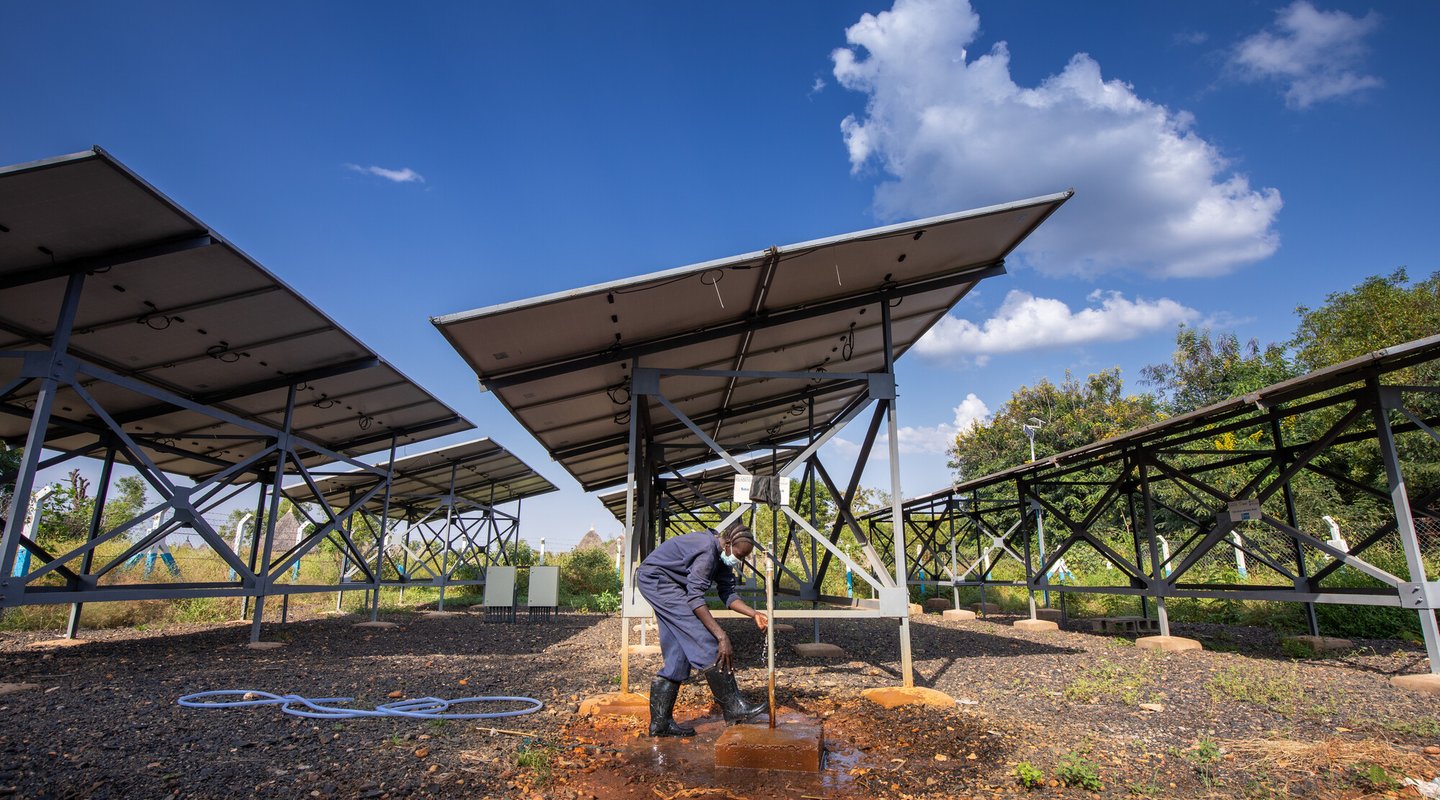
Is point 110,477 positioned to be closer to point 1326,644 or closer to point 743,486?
point 743,486

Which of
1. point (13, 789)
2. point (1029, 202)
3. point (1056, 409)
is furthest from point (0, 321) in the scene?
point (1056, 409)

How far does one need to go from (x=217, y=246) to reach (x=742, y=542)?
5055mm

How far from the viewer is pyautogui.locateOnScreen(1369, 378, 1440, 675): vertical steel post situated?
5.91m

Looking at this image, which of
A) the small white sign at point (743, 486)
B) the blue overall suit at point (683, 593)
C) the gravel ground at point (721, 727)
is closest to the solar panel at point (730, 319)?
the small white sign at point (743, 486)

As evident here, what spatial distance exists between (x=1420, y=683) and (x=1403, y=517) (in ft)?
4.60

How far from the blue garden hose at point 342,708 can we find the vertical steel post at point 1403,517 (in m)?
7.57

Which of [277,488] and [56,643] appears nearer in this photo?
[56,643]

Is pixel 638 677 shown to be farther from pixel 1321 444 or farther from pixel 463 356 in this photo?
pixel 1321 444

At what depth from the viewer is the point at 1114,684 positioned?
240 inches

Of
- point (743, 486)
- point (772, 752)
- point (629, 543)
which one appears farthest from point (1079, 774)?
point (629, 543)

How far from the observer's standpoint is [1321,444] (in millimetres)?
6730

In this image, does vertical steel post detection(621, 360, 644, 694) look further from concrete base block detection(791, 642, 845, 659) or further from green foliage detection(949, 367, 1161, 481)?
green foliage detection(949, 367, 1161, 481)

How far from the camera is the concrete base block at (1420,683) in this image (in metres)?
5.68

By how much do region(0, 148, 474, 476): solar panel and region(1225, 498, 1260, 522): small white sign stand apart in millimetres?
10573
